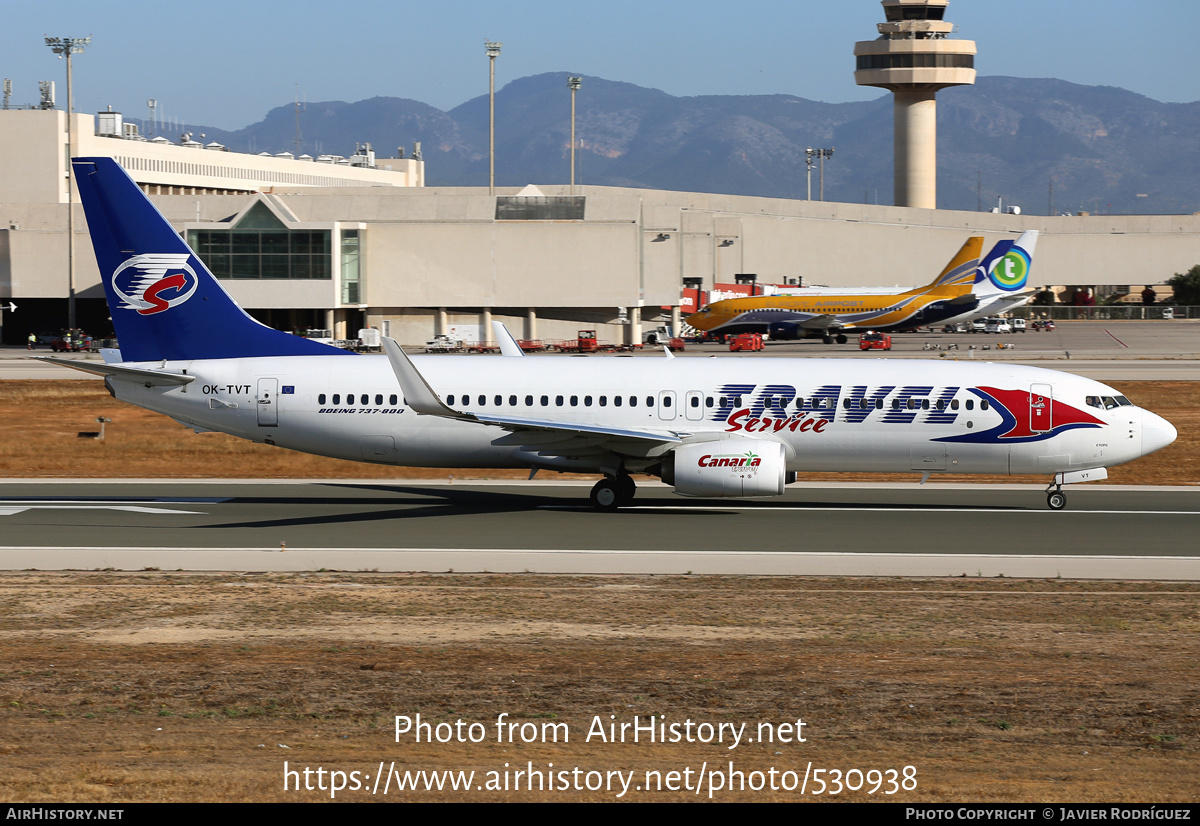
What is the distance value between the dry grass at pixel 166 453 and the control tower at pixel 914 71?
137 metres

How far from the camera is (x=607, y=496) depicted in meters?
31.3

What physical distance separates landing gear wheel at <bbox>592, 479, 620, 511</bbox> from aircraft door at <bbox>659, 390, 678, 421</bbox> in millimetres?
2026

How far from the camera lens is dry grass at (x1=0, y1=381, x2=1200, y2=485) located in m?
39.4

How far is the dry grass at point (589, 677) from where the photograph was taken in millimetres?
12328

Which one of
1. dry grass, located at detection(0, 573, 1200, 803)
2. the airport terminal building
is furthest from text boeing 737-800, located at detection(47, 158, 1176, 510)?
the airport terminal building

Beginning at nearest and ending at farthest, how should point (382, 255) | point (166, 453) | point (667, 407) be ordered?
1. point (667, 407)
2. point (166, 453)
3. point (382, 255)

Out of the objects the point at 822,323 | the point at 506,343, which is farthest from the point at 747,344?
the point at 506,343

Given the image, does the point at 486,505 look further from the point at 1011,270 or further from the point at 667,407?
the point at 1011,270

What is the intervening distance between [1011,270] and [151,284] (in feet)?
311

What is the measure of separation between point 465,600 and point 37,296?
10325 cm

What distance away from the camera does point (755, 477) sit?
29281 millimetres

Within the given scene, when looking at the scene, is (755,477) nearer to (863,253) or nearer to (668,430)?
(668,430)

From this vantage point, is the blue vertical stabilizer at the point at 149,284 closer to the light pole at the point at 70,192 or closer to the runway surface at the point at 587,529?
the runway surface at the point at 587,529

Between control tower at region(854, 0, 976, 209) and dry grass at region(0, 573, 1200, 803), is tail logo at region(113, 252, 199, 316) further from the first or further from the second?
control tower at region(854, 0, 976, 209)
